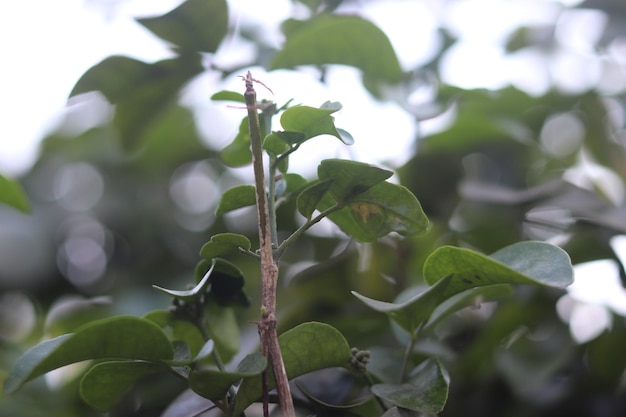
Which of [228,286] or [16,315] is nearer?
[228,286]

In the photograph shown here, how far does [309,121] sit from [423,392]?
0.22m

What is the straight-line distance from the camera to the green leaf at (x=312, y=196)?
472mm

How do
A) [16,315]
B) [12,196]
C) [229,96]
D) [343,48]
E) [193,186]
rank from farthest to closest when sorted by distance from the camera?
[193,186], [16,315], [343,48], [12,196], [229,96]

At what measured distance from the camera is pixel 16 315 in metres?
1.18

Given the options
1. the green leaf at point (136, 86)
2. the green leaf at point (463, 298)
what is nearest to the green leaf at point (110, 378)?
the green leaf at point (463, 298)

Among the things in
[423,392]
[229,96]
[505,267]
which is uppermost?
[229,96]

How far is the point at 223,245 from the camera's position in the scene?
464 mm

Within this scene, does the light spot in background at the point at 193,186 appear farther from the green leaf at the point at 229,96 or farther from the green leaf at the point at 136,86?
the green leaf at the point at 229,96

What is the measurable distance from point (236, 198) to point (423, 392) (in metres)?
0.21

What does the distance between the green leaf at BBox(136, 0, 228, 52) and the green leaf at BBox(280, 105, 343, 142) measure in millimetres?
385

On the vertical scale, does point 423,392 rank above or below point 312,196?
below

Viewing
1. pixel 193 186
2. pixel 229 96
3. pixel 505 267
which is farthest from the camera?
pixel 193 186

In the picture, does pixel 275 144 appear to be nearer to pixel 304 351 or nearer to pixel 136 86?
pixel 304 351

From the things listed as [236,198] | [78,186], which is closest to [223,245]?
[236,198]
